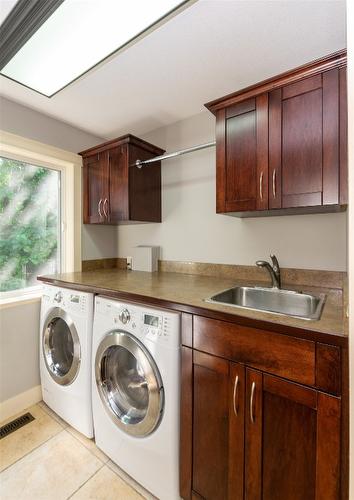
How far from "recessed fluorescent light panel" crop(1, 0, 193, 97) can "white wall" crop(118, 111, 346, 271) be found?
3.04 ft

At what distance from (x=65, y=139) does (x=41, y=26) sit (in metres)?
1.11

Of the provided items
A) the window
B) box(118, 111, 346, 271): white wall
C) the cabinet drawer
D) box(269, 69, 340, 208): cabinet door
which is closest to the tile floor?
the cabinet drawer

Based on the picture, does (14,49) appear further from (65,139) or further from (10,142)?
(65,139)

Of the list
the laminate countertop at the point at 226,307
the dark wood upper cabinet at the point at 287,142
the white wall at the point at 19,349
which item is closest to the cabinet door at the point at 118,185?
the laminate countertop at the point at 226,307

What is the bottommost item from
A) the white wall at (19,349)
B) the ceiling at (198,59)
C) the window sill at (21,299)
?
the white wall at (19,349)

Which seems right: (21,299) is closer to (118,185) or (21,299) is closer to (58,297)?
(58,297)

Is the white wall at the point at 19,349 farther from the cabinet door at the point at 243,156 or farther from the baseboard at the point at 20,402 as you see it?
the cabinet door at the point at 243,156

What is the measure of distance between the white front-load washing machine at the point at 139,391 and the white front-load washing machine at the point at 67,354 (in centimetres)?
9

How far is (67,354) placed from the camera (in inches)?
70.1

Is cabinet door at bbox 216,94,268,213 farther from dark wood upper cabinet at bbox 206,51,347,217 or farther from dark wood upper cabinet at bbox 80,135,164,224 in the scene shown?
dark wood upper cabinet at bbox 80,135,164,224

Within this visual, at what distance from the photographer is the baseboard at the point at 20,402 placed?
1.73 m

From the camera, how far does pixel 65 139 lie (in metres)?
2.14

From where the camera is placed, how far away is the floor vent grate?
5.23 feet

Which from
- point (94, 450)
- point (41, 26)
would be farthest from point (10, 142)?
point (94, 450)
